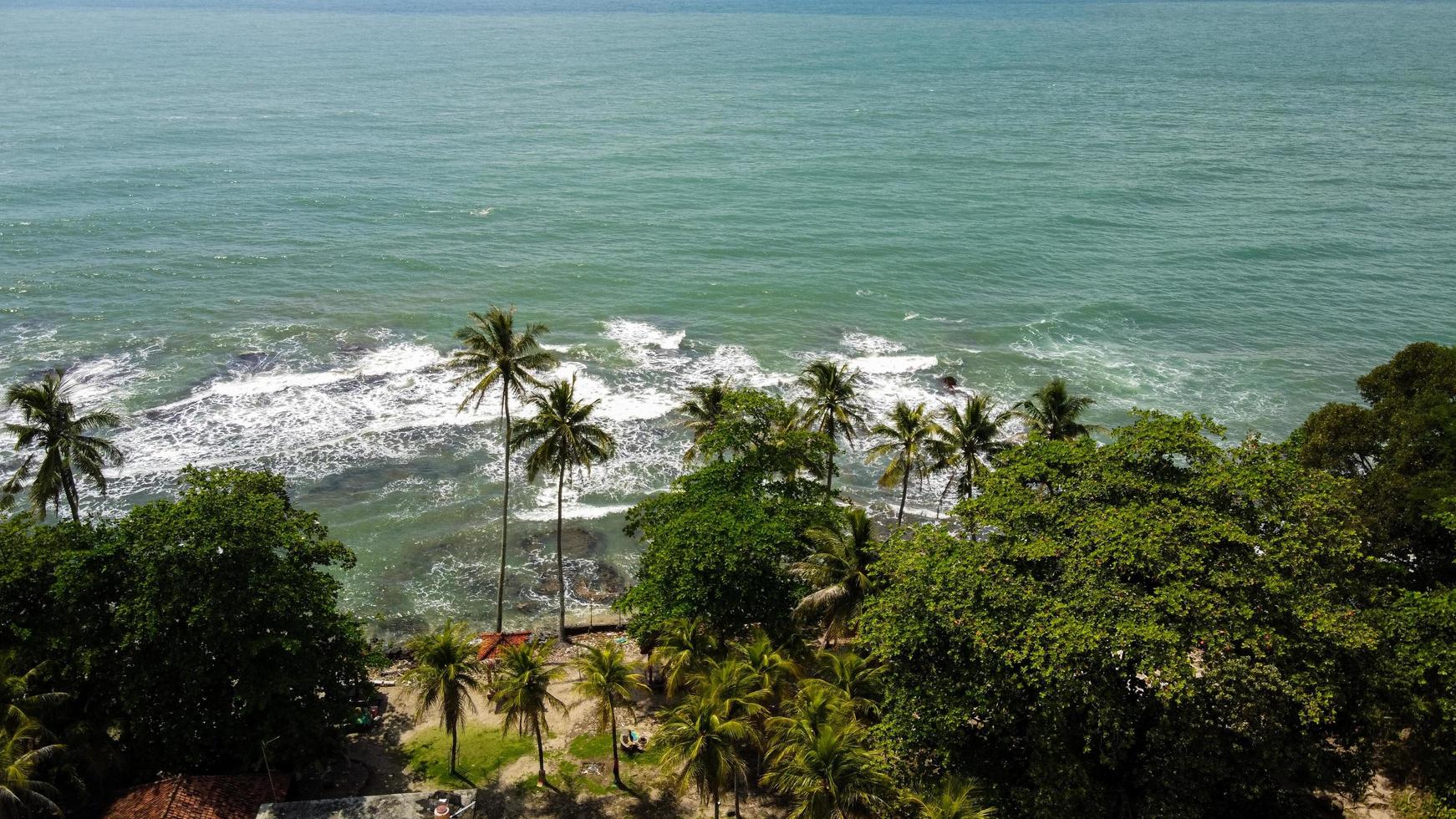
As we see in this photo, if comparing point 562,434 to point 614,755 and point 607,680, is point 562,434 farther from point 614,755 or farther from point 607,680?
point 614,755

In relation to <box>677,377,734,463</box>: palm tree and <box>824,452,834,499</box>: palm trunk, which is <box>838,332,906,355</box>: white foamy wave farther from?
<box>677,377,734,463</box>: palm tree

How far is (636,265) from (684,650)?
59647 mm

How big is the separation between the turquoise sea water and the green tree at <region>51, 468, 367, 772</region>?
46.8 ft

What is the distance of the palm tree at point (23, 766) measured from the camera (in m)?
26.7

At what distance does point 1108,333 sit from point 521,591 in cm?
5245

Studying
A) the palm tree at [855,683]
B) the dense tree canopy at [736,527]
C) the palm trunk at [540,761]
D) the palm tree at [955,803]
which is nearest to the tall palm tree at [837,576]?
the dense tree canopy at [736,527]

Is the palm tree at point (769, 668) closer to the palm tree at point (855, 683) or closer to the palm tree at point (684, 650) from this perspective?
the palm tree at point (855, 683)

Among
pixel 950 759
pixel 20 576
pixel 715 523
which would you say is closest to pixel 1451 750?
pixel 950 759

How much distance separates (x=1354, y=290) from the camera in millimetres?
80812

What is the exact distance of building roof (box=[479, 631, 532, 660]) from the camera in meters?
41.0

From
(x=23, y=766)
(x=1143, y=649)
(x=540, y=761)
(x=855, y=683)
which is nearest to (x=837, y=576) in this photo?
(x=855, y=683)

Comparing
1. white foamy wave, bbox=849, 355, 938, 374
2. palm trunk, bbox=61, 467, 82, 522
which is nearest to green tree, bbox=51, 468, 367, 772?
palm trunk, bbox=61, 467, 82, 522

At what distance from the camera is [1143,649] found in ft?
85.8

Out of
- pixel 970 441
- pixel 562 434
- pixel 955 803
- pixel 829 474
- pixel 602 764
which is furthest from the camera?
pixel 829 474
